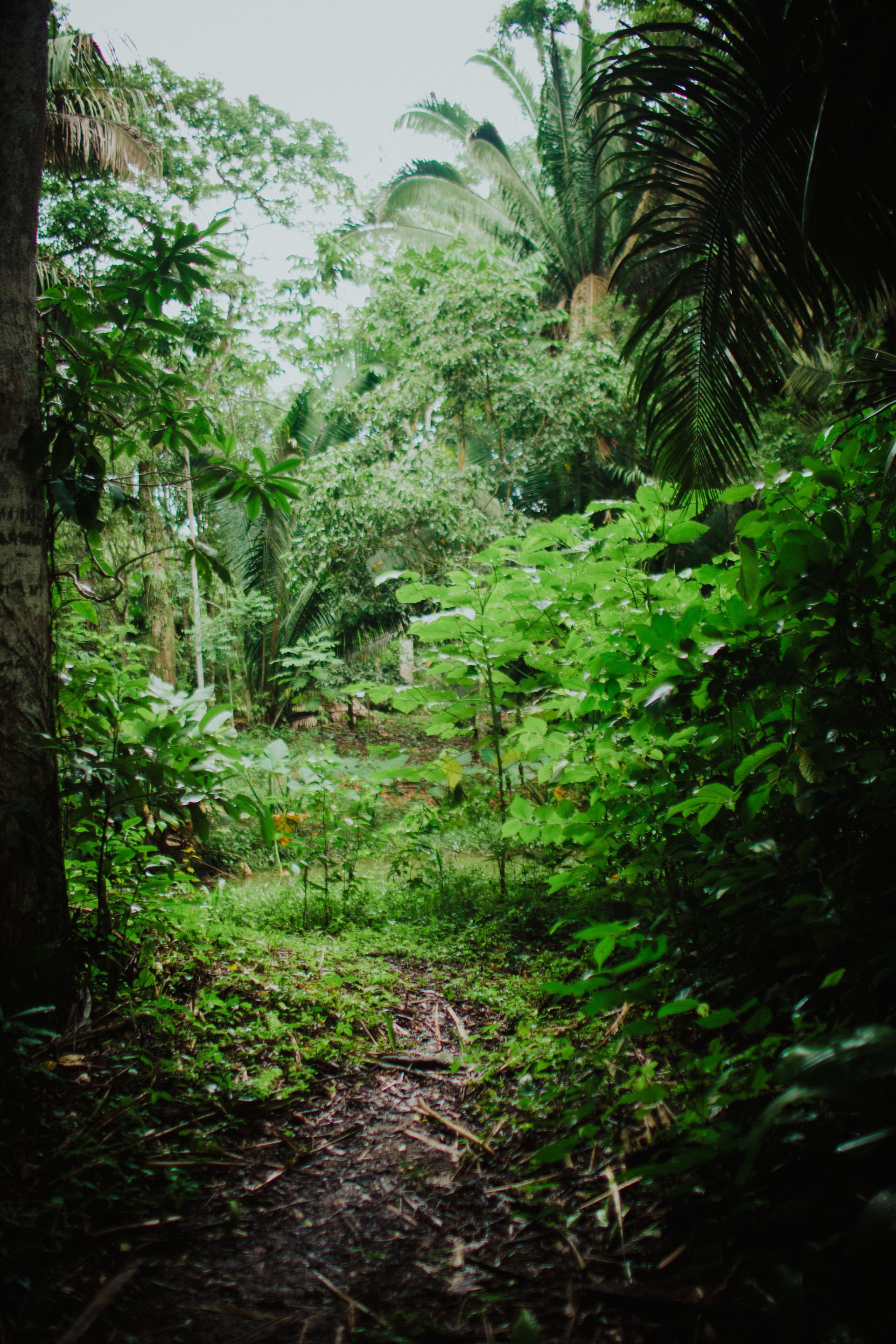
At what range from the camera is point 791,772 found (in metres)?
1.42

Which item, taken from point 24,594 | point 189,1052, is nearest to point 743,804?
point 189,1052

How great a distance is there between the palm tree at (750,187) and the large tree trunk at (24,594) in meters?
1.64

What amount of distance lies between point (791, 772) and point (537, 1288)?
99cm

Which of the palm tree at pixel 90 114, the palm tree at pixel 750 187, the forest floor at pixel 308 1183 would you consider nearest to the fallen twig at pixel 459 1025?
the forest floor at pixel 308 1183

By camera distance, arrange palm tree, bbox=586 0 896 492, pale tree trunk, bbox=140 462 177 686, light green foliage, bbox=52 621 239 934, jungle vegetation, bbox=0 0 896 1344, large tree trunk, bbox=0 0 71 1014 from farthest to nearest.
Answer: pale tree trunk, bbox=140 462 177 686 < light green foliage, bbox=52 621 239 934 < large tree trunk, bbox=0 0 71 1014 < palm tree, bbox=586 0 896 492 < jungle vegetation, bbox=0 0 896 1344

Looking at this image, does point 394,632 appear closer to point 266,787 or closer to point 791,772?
point 266,787

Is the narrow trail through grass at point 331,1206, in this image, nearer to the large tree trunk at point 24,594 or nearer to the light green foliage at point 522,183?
the large tree trunk at point 24,594

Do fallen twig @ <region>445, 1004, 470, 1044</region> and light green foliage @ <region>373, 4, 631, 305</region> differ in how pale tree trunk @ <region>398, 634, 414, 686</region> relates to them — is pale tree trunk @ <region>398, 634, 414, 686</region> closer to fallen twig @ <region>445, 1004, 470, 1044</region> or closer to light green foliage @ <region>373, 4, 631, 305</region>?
light green foliage @ <region>373, 4, 631, 305</region>

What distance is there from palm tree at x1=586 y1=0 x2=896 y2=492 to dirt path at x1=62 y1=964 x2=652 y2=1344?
2.15m

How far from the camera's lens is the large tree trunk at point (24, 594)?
5.89 ft

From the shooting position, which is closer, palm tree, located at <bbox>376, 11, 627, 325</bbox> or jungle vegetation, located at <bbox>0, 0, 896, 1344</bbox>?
jungle vegetation, located at <bbox>0, 0, 896, 1344</bbox>

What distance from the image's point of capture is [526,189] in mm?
14062

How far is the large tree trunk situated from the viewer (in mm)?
1795

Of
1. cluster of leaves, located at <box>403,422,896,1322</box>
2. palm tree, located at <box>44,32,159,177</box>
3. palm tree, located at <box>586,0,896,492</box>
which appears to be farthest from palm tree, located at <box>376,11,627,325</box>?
cluster of leaves, located at <box>403,422,896,1322</box>
